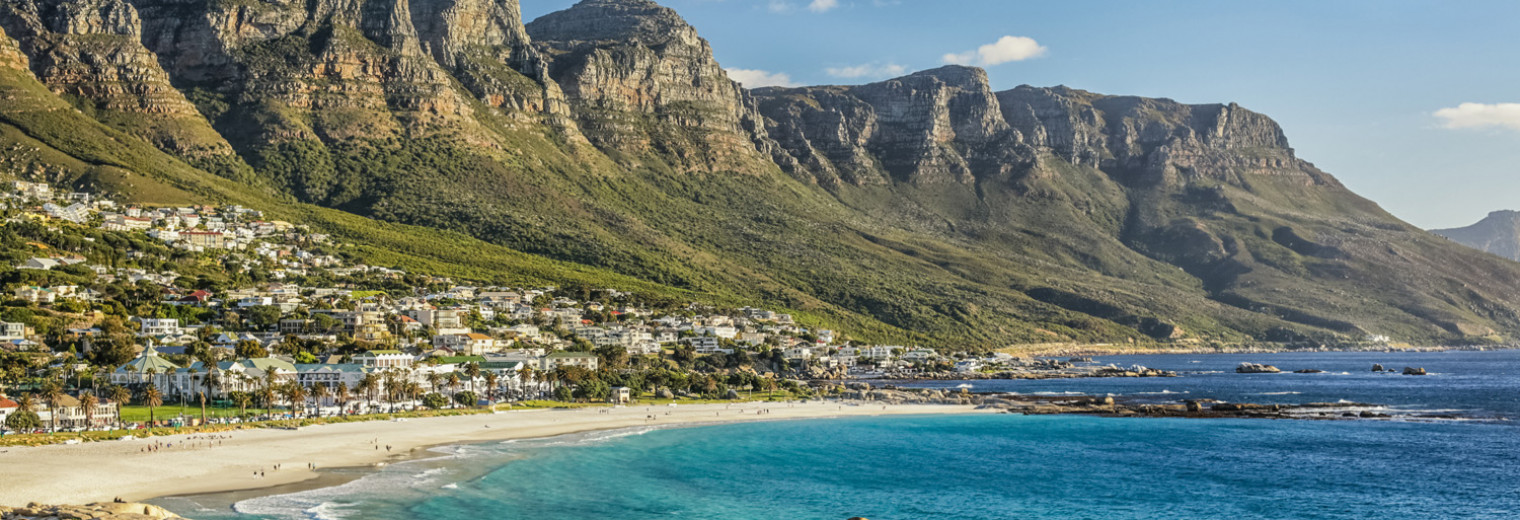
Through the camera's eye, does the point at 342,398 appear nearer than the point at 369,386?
Yes

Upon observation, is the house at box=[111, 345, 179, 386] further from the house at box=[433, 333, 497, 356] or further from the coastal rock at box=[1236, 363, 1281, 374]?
the coastal rock at box=[1236, 363, 1281, 374]

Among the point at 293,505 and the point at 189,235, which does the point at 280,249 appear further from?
the point at 293,505

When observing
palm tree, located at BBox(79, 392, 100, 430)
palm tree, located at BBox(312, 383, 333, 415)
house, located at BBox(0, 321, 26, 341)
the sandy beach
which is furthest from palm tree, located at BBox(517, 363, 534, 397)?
house, located at BBox(0, 321, 26, 341)

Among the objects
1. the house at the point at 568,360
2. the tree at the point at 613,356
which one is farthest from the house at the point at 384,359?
the tree at the point at 613,356

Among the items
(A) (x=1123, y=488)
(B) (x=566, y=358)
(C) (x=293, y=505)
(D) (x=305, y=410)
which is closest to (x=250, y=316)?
(B) (x=566, y=358)

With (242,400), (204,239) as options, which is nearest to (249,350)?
(242,400)

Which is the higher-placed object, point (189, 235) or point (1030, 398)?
point (189, 235)

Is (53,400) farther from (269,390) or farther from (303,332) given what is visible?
(303,332)
